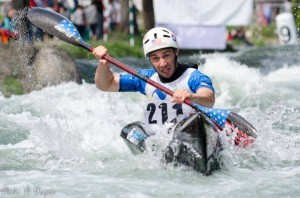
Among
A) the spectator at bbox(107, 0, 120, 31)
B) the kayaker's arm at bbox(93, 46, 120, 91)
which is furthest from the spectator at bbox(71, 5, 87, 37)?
the kayaker's arm at bbox(93, 46, 120, 91)

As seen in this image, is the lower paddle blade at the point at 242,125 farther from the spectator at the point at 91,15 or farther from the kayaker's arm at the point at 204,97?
the spectator at the point at 91,15

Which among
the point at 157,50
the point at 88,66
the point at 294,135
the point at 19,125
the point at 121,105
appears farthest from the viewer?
the point at 88,66

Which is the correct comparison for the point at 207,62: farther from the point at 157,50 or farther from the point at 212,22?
the point at 157,50

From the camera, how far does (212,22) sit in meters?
21.0

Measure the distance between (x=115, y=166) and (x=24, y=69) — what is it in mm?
6483

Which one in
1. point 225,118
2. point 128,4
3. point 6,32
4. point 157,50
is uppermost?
point 128,4

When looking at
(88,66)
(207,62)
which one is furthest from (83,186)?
(207,62)

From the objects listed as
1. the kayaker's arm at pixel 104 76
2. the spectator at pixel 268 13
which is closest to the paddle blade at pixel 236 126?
the kayaker's arm at pixel 104 76

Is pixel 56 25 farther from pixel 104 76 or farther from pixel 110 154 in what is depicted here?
pixel 110 154

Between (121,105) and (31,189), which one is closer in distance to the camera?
(31,189)

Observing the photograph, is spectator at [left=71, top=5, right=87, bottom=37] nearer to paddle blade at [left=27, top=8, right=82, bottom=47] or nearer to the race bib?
paddle blade at [left=27, top=8, right=82, bottom=47]

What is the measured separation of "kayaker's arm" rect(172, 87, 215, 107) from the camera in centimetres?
804

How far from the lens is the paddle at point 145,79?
8.44 m

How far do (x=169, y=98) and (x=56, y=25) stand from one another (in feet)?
5.77
